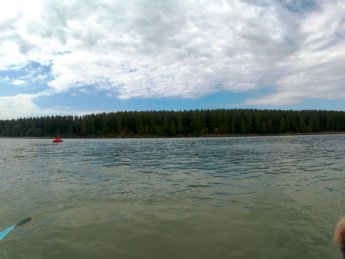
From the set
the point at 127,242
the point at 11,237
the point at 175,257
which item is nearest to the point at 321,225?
the point at 175,257

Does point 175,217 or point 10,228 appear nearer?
point 10,228

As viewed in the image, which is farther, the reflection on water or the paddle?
the paddle

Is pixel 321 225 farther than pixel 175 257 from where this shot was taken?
Yes

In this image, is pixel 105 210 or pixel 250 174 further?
pixel 250 174

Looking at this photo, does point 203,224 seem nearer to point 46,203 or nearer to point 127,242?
point 127,242

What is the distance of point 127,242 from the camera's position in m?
10.1

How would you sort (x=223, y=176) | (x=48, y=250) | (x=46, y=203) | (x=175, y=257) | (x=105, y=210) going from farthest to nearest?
(x=223, y=176) → (x=46, y=203) → (x=105, y=210) → (x=48, y=250) → (x=175, y=257)

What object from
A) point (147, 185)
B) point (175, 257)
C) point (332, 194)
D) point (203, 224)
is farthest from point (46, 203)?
point (332, 194)

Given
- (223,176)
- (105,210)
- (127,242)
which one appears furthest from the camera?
(223,176)

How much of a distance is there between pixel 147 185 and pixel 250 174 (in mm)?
8518

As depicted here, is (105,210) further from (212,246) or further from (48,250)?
(212,246)

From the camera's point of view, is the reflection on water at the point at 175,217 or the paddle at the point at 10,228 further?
the paddle at the point at 10,228

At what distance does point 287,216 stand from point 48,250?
8541mm

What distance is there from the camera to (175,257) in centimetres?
884
